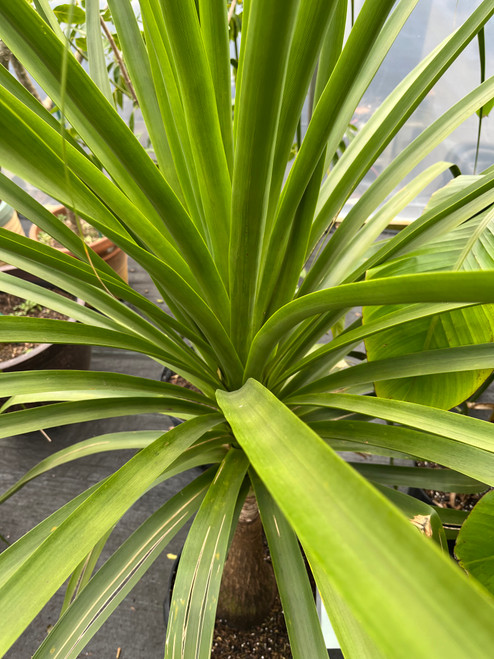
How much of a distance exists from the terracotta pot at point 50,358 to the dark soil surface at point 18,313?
0.10 metres

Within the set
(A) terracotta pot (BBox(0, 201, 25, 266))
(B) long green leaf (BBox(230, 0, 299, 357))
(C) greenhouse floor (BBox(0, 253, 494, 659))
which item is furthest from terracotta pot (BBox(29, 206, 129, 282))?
(B) long green leaf (BBox(230, 0, 299, 357))

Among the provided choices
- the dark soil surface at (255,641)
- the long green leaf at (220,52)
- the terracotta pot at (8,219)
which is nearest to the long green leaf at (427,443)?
the long green leaf at (220,52)

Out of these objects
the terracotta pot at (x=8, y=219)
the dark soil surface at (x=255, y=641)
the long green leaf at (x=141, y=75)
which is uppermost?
the terracotta pot at (x=8, y=219)

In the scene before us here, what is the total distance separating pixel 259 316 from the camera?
465 mm

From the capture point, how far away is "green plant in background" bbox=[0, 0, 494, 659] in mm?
168

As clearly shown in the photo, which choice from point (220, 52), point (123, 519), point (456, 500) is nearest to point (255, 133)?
point (220, 52)

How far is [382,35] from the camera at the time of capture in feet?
1.59

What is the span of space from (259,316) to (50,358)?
74 cm

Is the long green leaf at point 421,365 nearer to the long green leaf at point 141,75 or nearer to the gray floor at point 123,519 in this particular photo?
the long green leaf at point 141,75

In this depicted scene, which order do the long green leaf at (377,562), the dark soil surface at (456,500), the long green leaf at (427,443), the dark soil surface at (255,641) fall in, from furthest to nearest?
1. the dark soil surface at (456,500)
2. the dark soil surface at (255,641)
3. the long green leaf at (427,443)
4. the long green leaf at (377,562)

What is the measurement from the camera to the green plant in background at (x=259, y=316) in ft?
0.55

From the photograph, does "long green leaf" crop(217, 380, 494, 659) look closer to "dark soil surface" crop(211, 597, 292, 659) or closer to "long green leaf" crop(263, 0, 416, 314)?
"long green leaf" crop(263, 0, 416, 314)

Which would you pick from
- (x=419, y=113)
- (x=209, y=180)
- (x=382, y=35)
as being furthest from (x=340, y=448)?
(x=419, y=113)

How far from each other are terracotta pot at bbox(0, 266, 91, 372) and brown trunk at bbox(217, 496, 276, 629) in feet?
1.98
